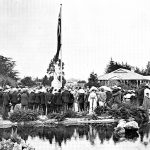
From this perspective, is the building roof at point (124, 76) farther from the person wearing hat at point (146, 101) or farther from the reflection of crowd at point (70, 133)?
the reflection of crowd at point (70, 133)

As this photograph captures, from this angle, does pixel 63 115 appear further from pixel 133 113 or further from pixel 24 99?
pixel 133 113

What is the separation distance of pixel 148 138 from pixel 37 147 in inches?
185

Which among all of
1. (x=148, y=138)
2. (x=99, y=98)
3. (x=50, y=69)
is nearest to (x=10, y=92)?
(x=99, y=98)

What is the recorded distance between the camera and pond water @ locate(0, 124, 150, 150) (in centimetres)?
1461

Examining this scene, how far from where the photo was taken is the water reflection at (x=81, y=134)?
52.5 feet

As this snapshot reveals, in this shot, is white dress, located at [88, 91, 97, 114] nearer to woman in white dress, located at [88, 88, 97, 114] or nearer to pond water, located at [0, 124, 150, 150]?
woman in white dress, located at [88, 88, 97, 114]

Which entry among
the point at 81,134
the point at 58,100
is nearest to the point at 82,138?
the point at 81,134

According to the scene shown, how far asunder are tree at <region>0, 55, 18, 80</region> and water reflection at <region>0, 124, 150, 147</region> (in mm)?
67731

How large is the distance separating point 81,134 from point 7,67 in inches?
2876

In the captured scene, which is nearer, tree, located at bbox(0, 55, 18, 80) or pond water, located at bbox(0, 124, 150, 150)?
pond water, located at bbox(0, 124, 150, 150)

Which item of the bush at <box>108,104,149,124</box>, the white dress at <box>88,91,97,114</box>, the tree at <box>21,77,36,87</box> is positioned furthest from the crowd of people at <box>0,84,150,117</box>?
the tree at <box>21,77,36,87</box>

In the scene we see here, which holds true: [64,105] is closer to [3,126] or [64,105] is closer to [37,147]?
[3,126]

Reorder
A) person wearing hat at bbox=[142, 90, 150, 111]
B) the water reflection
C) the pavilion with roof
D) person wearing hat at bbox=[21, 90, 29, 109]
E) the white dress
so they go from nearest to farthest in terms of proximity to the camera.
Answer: the water reflection
person wearing hat at bbox=[21, 90, 29, 109]
person wearing hat at bbox=[142, 90, 150, 111]
the white dress
the pavilion with roof

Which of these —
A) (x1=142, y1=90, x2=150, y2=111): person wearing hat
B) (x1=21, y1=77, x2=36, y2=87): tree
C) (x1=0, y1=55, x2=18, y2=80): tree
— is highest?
(x1=0, y1=55, x2=18, y2=80): tree
